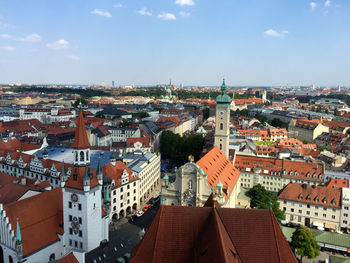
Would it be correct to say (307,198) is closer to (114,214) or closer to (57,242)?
(114,214)

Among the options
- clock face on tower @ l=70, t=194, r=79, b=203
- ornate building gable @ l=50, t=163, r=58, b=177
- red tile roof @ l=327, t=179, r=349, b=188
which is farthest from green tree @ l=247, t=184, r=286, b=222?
ornate building gable @ l=50, t=163, r=58, b=177

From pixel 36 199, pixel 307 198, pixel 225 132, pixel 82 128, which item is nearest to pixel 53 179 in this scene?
pixel 36 199

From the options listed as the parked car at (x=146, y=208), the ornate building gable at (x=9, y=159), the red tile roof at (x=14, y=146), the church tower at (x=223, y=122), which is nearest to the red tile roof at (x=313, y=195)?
the church tower at (x=223, y=122)

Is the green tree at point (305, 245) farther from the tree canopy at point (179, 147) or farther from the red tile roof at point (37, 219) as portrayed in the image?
the tree canopy at point (179, 147)

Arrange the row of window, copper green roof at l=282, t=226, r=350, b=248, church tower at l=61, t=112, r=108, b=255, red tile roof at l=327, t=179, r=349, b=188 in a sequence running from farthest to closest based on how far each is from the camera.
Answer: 1. red tile roof at l=327, t=179, r=349, b=188
2. copper green roof at l=282, t=226, r=350, b=248
3. the row of window
4. church tower at l=61, t=112, r=108, b=255

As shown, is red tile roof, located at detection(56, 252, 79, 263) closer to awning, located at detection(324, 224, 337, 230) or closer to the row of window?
the row of window

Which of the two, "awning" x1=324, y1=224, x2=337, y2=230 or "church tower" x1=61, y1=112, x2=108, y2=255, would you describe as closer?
"church tower" x1=61, y1=112, x2=108, y2=255

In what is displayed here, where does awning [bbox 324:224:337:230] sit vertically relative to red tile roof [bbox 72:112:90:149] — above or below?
below

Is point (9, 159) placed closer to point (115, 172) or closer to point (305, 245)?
point (115, 172)
